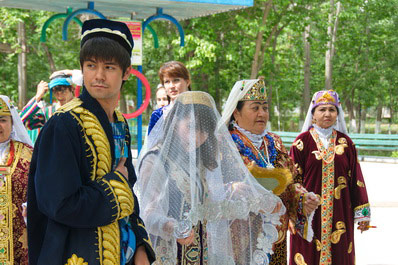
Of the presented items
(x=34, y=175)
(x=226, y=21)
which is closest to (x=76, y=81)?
(x=34, y=175)

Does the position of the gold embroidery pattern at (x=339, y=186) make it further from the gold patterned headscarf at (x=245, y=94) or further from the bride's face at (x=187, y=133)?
the bride's face at (x=187, y=133)

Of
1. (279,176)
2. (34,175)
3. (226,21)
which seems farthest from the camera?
(226,21)

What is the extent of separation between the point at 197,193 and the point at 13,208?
58.5 inches

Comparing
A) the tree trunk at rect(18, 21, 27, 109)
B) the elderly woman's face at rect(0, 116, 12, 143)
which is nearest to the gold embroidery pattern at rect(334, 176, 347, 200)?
the elderly woman's face at rect(0, 116, 12, 143)

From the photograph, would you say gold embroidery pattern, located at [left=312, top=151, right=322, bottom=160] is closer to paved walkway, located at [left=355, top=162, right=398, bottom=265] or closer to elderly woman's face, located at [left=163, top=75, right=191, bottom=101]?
elderly woman's face, located at [left=163, top=75, right=191, bottom=101]

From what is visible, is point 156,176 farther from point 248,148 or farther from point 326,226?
point 326,226

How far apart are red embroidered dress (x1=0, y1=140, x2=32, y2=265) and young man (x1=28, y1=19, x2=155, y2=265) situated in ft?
5.70

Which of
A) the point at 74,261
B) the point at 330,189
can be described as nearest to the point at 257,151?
the point at 330,189

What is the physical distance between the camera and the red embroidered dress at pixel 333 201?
195 inches

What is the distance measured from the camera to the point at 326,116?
5.05 meters

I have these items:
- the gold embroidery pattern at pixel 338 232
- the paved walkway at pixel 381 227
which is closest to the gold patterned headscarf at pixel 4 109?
the gold embroidery pattern at pixel 338 232

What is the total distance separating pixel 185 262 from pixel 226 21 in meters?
15.6

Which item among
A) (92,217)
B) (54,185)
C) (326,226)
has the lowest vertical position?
(326,226)

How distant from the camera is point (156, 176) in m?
2.96
